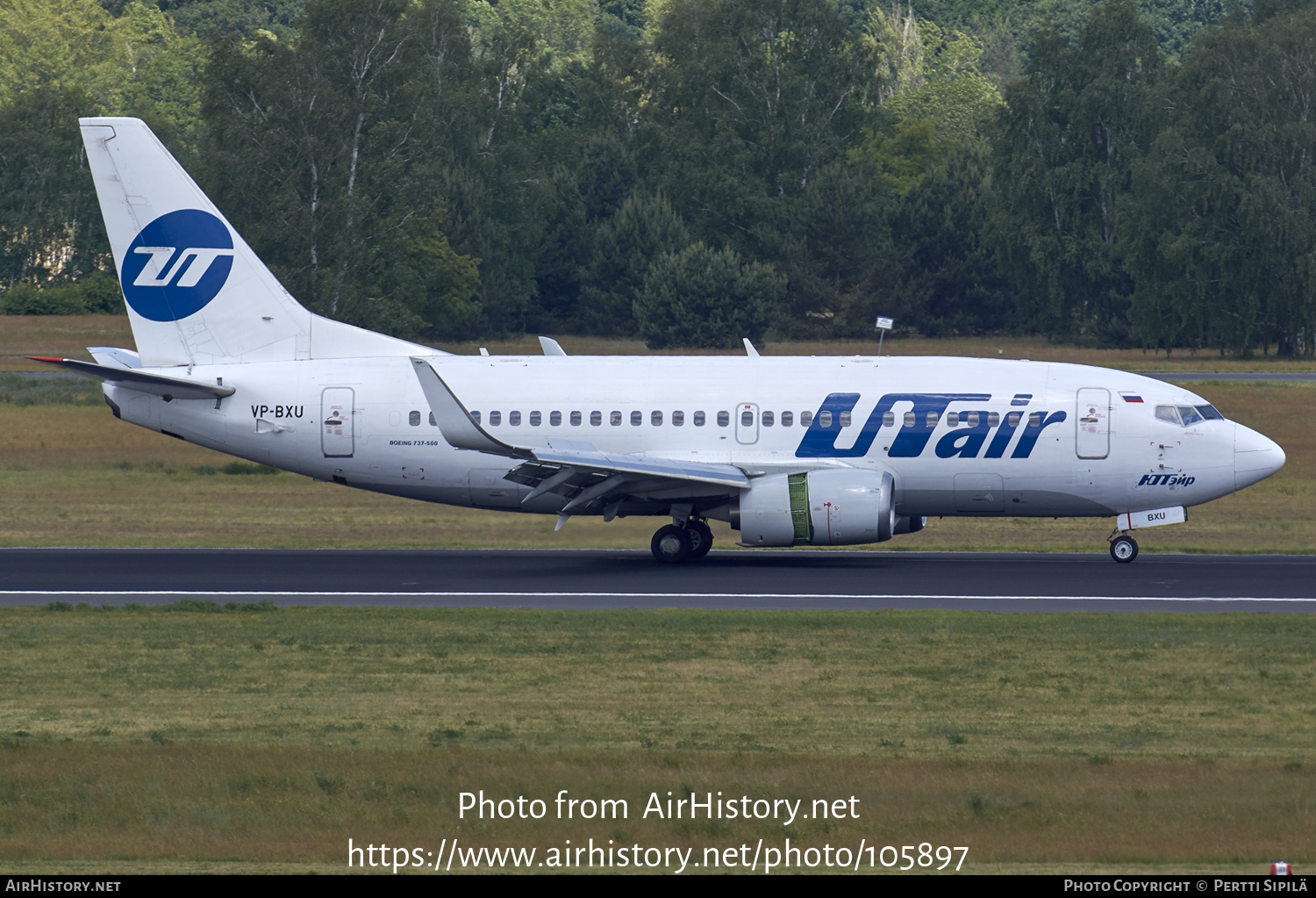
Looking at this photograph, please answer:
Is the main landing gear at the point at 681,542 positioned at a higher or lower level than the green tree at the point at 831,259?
lower

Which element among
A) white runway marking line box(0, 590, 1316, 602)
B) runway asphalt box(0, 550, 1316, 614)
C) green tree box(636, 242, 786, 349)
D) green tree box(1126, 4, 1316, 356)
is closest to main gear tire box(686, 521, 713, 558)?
runway asphalt box(0, 550, 1316, 614)

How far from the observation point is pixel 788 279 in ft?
338

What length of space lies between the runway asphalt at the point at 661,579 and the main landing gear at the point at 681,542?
0.32 m

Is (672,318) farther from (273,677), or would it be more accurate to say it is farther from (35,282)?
(273,677)

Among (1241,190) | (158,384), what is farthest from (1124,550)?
(1241,190)

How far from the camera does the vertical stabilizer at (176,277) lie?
34.4 metres

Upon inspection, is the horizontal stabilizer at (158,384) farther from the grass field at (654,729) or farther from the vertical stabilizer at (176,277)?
Result: the grass field at (654,729)

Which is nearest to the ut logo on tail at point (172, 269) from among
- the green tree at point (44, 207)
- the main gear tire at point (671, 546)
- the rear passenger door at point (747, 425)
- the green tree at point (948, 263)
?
the main gear tire at point (671, 546)

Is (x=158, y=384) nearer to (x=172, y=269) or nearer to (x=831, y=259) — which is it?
(x=172, y=269)

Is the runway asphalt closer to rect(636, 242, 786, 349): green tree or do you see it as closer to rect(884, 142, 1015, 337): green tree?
rect(636, 242, 786, 349): green tree

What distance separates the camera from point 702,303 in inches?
3607

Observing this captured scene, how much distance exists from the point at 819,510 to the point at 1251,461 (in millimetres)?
8848

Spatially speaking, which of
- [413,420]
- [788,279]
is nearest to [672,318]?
[788,279]

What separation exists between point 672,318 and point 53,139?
55.2 metres
